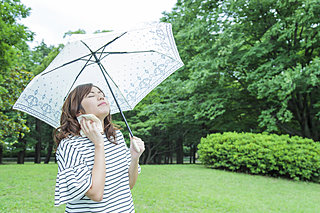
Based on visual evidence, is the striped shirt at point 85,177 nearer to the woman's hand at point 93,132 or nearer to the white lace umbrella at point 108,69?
the woman's hand at point 93,132

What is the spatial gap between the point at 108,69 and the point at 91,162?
1119mm

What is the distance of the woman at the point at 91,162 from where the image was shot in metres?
1.35

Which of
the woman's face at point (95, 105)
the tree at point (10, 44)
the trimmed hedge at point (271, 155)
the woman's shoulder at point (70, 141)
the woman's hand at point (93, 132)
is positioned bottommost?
the trimmed hedge at point (271, 155)

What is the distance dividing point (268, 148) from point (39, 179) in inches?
282

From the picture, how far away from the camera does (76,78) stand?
2.20 m

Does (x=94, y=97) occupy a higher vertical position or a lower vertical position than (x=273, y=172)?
higher

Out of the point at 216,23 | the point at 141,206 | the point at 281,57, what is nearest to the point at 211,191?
the point at 141,206

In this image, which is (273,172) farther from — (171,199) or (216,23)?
(216,23)

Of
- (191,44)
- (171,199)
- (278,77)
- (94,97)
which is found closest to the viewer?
(94,97)

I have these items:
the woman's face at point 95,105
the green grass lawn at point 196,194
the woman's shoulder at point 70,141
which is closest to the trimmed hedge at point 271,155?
the green grass lawn at point 196,194

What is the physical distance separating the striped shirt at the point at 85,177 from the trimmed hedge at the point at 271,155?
8.10 meters

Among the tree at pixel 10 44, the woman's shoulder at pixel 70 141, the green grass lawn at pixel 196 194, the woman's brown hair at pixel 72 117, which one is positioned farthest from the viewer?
the tree at pixel 10 44

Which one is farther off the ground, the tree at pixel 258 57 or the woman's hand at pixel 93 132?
the tree at pixel 258 57

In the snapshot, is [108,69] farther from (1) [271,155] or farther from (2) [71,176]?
(1) [271,155]
